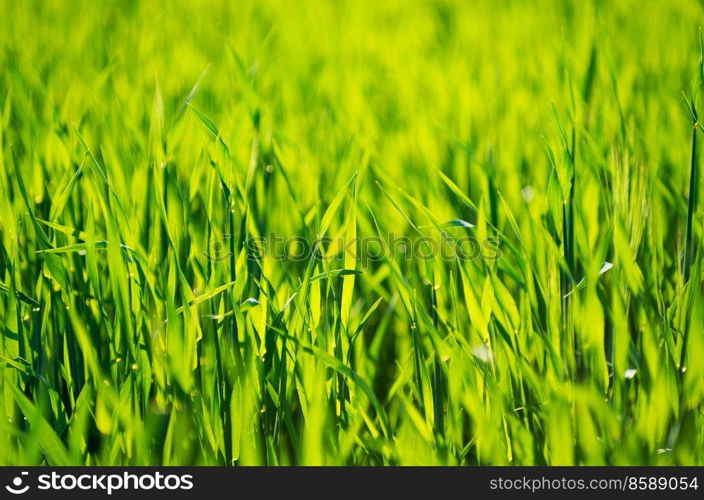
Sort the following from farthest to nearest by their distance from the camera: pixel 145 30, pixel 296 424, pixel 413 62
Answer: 1. pixel 145 30
2. pixel 413 62
3. pixel 296 424

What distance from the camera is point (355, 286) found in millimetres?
914

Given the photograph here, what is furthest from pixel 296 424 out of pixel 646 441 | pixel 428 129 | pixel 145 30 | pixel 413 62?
pixel 145 30

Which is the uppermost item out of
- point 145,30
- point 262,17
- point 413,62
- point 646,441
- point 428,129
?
point 262,17

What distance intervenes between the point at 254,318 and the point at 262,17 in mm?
1461

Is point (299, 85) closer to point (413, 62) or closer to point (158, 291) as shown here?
point (413, 62)

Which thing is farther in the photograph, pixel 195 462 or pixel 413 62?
pixel 413 62

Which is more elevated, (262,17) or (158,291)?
(262,17)

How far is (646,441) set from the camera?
67cm

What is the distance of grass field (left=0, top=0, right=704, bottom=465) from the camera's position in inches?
27.3

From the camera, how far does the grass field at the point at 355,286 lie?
0.69m
